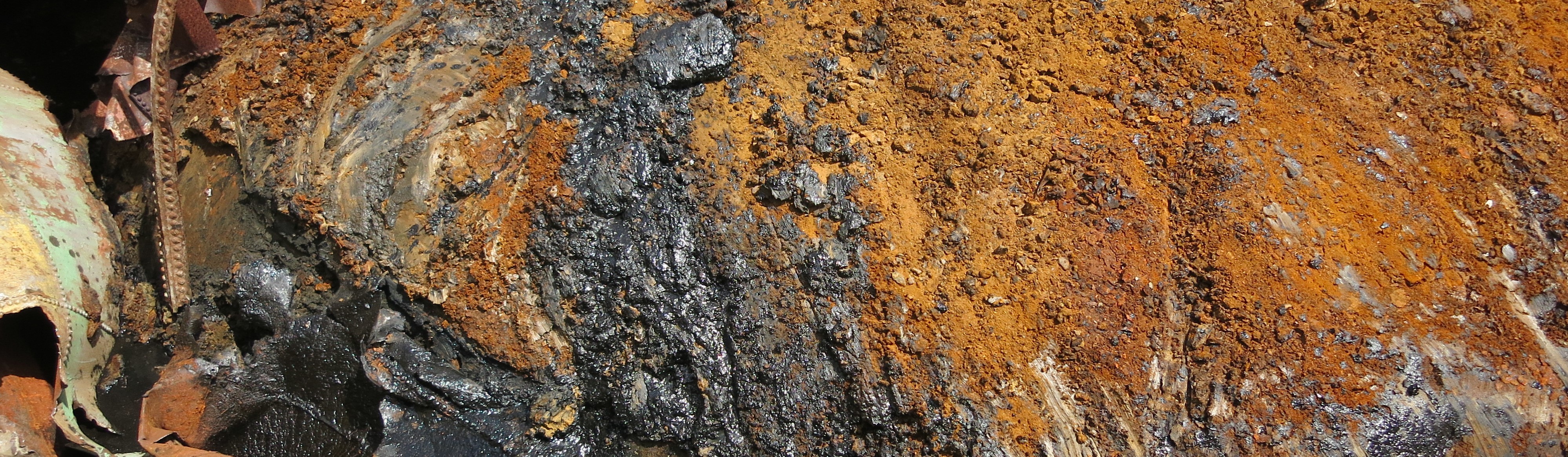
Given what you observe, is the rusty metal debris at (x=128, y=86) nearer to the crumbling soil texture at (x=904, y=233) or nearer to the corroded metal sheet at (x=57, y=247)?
the corroded metal sheet at (x=57, y=247)

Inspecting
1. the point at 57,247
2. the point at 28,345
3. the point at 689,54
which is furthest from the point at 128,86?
the point at 689,54

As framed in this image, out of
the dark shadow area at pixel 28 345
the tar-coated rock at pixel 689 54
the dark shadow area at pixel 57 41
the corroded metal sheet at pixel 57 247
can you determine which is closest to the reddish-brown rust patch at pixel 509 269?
the tar-coated rock at pixel 689 54

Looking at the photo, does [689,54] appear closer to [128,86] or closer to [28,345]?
[128,86]

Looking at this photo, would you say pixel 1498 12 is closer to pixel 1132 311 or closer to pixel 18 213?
pixel 1132 311

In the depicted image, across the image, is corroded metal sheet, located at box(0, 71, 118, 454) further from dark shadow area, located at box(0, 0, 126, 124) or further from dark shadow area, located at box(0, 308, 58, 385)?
dark shadow area, located at box(0, 0, 126, 124)

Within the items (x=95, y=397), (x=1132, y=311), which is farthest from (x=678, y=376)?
(x=95, y=397)
